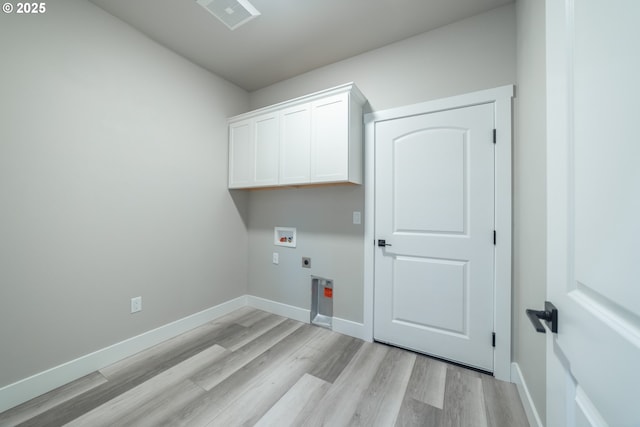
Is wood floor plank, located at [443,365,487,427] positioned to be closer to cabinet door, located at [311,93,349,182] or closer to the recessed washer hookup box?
the recessed washer hookup box

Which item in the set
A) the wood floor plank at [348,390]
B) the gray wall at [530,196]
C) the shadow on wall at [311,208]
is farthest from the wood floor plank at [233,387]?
the gray wall at [530,196]

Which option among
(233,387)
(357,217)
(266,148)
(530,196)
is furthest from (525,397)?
(266,148)

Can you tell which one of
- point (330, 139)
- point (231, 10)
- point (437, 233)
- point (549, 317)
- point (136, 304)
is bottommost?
point (136, 304)

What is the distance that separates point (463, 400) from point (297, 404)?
107 cm

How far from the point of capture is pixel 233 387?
64.5 inches

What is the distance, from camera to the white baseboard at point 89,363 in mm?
1477

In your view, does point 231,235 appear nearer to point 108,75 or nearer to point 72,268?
point 72,268

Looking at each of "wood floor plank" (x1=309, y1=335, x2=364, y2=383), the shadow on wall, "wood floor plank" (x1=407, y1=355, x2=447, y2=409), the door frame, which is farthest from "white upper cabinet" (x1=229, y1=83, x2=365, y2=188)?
"wood floor plank" (x1=407, y1=355, x2=447, y2=409)

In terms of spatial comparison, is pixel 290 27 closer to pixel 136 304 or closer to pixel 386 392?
pixel 136 304

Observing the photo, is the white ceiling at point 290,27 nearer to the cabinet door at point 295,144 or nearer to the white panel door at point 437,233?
the cabinet door at point 295,144

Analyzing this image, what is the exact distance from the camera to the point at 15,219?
4.92 ft

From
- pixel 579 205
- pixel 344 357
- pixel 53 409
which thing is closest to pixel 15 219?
pixel 53 409

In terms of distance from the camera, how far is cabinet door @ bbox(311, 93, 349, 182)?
208 centimetres

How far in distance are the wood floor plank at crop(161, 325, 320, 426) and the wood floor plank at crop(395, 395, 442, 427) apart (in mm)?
954
